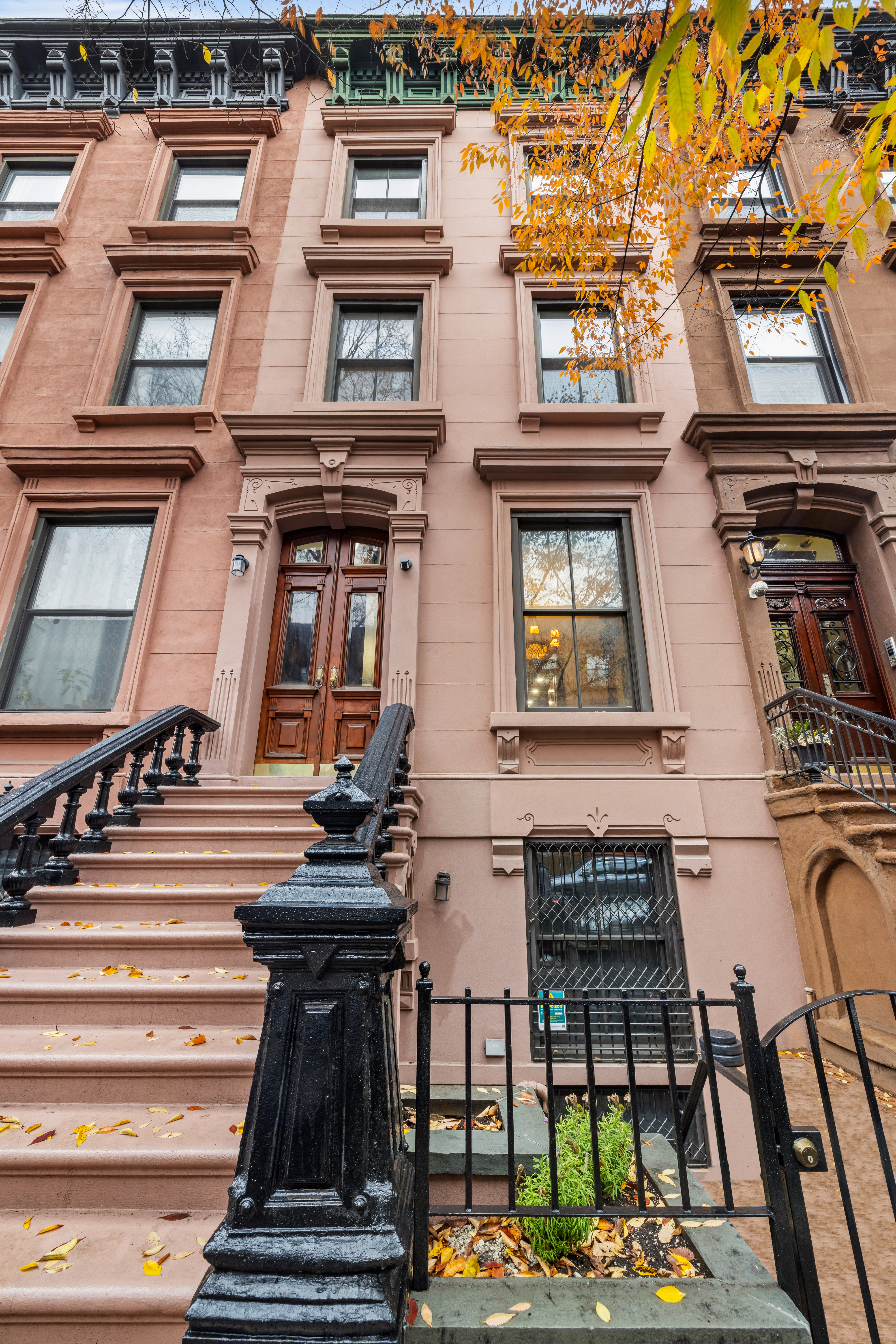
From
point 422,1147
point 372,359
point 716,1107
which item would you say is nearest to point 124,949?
point 422,1147

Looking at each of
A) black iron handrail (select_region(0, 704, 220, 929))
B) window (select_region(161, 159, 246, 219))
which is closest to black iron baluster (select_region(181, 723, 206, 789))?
black iron handrail (select_region(0, 704, 220, 929))

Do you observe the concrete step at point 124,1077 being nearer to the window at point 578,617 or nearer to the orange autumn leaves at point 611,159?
the window at point 578,617

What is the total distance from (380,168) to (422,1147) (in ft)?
39.5

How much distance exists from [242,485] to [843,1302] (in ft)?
27.3

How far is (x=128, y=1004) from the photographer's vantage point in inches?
129

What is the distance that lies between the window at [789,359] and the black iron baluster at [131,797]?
27.8ft

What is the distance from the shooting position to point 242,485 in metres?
7.38

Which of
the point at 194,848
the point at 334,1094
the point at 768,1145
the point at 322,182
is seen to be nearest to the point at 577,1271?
the point at 768,1145

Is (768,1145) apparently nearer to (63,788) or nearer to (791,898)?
(791,898)

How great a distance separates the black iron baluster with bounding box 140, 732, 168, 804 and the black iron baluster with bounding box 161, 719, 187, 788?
89 mm

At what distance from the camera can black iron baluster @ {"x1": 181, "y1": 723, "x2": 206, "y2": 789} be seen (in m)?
5.87

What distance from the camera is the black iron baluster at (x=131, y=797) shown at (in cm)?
507

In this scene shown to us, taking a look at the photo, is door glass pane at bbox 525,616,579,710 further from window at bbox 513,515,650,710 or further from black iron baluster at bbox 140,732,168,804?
black iron baluster at bbox 140,732,168,804

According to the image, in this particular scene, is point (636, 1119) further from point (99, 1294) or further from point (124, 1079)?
point (124, 1079)
